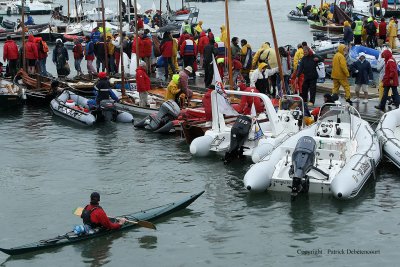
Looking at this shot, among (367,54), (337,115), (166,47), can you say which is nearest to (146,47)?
(166,47)

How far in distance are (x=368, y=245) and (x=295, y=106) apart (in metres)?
7.05

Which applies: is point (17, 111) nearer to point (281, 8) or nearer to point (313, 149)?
point (313, 149)

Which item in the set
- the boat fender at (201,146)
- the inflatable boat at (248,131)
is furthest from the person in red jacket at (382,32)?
the boat fender at (201,146)

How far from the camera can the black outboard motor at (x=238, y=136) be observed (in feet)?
66.2

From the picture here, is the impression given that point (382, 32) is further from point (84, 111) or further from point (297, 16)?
point (297, 16)

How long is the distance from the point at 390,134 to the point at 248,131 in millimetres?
3457

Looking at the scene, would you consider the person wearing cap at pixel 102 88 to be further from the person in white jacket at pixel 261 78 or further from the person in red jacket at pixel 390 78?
the person in red jacket at pixel 390 78

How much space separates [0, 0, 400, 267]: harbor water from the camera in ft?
48.9

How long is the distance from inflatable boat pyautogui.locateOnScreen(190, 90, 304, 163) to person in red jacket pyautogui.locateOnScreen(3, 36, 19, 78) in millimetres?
12972

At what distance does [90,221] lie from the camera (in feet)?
49.8

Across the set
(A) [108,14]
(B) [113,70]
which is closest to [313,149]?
(B) [113,70]

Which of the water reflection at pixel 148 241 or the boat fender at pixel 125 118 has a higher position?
the boat fender at pixel 125 118

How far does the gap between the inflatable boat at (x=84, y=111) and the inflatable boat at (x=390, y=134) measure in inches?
328

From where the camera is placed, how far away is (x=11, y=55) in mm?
32000
